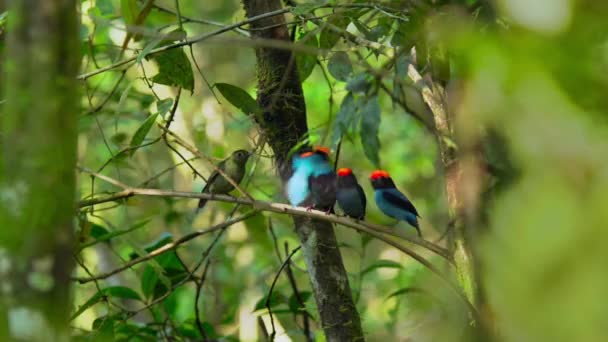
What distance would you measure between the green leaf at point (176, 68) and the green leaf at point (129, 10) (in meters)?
0.26

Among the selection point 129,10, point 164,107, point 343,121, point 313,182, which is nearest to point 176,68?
point 164,107

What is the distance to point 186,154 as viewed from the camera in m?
5.80

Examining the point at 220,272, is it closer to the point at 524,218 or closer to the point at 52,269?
the point at 52,269

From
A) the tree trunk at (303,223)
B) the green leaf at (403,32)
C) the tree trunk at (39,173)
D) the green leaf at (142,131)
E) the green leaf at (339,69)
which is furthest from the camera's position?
the tree trunk at (303,223)

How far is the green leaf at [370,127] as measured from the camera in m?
1.57

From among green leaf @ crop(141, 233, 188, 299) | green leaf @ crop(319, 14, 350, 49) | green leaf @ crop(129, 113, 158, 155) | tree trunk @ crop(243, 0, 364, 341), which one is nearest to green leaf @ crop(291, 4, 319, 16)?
green leaf @ crop(319, 14, 350, 49)

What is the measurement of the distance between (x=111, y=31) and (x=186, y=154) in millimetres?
1036

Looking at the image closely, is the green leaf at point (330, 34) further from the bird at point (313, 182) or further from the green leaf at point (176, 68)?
the bird at point (313, 182)

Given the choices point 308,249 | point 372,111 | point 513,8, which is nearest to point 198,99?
point 308,249

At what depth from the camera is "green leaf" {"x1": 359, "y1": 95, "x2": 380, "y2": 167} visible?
157 centimetres

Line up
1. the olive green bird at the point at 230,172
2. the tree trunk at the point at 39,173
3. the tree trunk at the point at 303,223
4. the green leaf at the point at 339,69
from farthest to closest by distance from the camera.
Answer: the olive green bird at the point at 230,172
the tree trunk at the point at 303,223
the green leaf at the point at 339,69
the tree trunk at the point at 39,173

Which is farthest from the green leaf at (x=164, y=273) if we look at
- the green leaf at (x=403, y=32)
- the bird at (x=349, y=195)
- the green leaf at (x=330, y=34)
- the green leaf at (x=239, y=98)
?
the green leaf at (x=403, y=32)

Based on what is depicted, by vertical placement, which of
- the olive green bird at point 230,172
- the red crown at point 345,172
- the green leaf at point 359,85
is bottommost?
the green leaf at point 359,85

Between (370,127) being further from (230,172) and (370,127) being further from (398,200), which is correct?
(230,172)
